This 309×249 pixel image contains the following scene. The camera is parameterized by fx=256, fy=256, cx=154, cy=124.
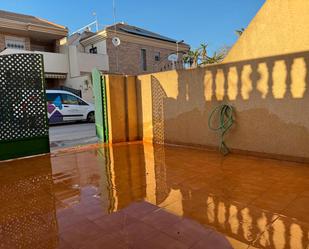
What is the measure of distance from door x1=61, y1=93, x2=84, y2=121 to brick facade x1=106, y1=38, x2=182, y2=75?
6857mm

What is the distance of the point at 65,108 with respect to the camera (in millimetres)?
12078

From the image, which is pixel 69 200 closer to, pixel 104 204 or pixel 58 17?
pixel 104 204

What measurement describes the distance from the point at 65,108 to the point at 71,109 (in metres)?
0.31

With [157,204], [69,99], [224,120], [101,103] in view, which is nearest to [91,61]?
[69,99]

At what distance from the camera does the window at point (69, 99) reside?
12.1m

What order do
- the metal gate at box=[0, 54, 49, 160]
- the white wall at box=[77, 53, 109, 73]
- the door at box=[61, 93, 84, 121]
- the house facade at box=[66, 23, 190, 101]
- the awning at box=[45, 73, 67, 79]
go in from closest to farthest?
1. the metal gate at box=[0, 54, 49, 160]
2. the door at box=[61, 93, 84, 121]
3. the awning at box=[45, 73, 67, 79]
4. the white wall at box=[77, 53, 109, 73]
5. the house facade at box=[66, 23, 190, 101]

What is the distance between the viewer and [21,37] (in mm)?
16703

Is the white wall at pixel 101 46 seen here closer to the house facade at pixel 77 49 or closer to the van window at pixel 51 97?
the house facade at pixel 77 49

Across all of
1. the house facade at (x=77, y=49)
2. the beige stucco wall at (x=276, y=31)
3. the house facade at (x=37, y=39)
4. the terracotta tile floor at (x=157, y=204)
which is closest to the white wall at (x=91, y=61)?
the house facade at (x=77, y=49)

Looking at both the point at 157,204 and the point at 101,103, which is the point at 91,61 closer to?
the point at 101,103

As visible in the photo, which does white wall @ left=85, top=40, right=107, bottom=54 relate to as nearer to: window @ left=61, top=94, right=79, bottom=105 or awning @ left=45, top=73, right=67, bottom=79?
awning @ left=45, top=73, right=67, bottom=79

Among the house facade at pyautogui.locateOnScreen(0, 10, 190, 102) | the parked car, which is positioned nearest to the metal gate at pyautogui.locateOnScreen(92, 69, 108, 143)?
the parked car

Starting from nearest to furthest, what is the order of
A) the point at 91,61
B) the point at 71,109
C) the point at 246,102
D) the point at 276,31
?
the point at 276,31 < the point at 246,102 < the point at 71,109 < the point at 91,61

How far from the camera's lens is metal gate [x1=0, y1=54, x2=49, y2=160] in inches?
213
